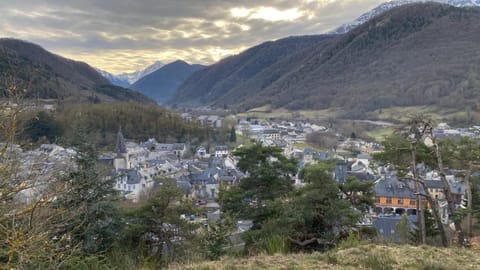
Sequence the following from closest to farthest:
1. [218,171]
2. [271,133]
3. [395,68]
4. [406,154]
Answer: [406,154]
[218,171]
[271,133]
[395,68]

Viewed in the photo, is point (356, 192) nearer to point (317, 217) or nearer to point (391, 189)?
point (317, 217)

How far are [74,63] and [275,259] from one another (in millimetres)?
197469

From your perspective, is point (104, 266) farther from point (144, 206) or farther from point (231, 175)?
point (231, 175)

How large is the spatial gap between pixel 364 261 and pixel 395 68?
131 metres

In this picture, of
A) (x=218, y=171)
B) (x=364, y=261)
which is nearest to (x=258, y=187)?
(x=364, y=261)

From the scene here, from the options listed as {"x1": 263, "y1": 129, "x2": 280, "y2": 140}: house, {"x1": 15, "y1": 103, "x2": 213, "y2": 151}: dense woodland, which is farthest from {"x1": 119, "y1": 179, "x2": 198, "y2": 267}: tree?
{"x1": 263, "y1": 129, "x2": 280, "y2": 140}: house

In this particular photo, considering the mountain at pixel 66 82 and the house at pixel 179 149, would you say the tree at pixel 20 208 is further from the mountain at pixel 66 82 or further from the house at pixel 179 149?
the mountain at pixel 66 82

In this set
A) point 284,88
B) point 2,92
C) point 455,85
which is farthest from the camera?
point 284,88

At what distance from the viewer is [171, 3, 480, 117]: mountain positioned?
94.7 metres

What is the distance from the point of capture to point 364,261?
5.50 meters

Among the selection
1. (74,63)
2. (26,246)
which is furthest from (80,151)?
(74,63)

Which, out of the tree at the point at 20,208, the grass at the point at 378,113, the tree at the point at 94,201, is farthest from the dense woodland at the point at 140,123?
the tree at the point at 20,208

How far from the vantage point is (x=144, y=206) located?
35.8 ft

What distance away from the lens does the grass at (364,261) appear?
5.38 metres
